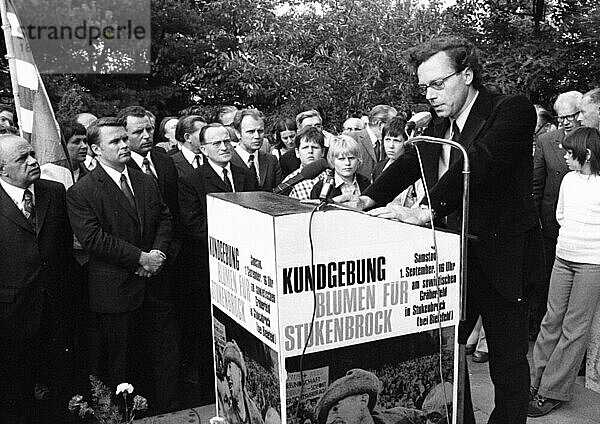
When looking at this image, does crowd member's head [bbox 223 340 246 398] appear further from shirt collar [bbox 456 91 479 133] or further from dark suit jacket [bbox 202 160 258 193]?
dark suit jacket [bbox 202 160 258 193]

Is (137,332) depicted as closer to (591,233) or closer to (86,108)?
(591,233)

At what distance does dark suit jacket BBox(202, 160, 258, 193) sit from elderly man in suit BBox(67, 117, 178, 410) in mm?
469

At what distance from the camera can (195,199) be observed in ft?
16.6

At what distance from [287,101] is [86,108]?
4.53 metres

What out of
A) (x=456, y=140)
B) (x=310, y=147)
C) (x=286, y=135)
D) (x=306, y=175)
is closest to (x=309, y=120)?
(x=286, y=135)

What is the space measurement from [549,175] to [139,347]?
3.47m

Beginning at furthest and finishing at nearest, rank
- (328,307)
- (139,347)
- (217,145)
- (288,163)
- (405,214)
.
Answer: (288,163), (217,145), (139,347), (405,214), (328,307)

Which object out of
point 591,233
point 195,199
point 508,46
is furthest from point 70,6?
point 591,233

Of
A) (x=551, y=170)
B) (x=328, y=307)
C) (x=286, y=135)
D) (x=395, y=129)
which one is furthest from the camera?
(x=286, y=135)

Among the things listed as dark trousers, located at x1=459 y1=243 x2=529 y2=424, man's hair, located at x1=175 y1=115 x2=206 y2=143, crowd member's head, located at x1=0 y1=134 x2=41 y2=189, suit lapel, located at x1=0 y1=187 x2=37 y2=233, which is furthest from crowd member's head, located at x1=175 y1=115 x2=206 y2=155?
dark trousers, located at x1=459 y1=243 x2=529 y2=424

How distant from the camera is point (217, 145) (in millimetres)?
5168

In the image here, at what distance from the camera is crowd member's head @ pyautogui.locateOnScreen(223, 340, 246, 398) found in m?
2.85

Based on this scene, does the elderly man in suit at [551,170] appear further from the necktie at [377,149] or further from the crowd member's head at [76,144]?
the crowd member's head at [76,144]

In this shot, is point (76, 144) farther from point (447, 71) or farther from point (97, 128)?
point (447, 71)
